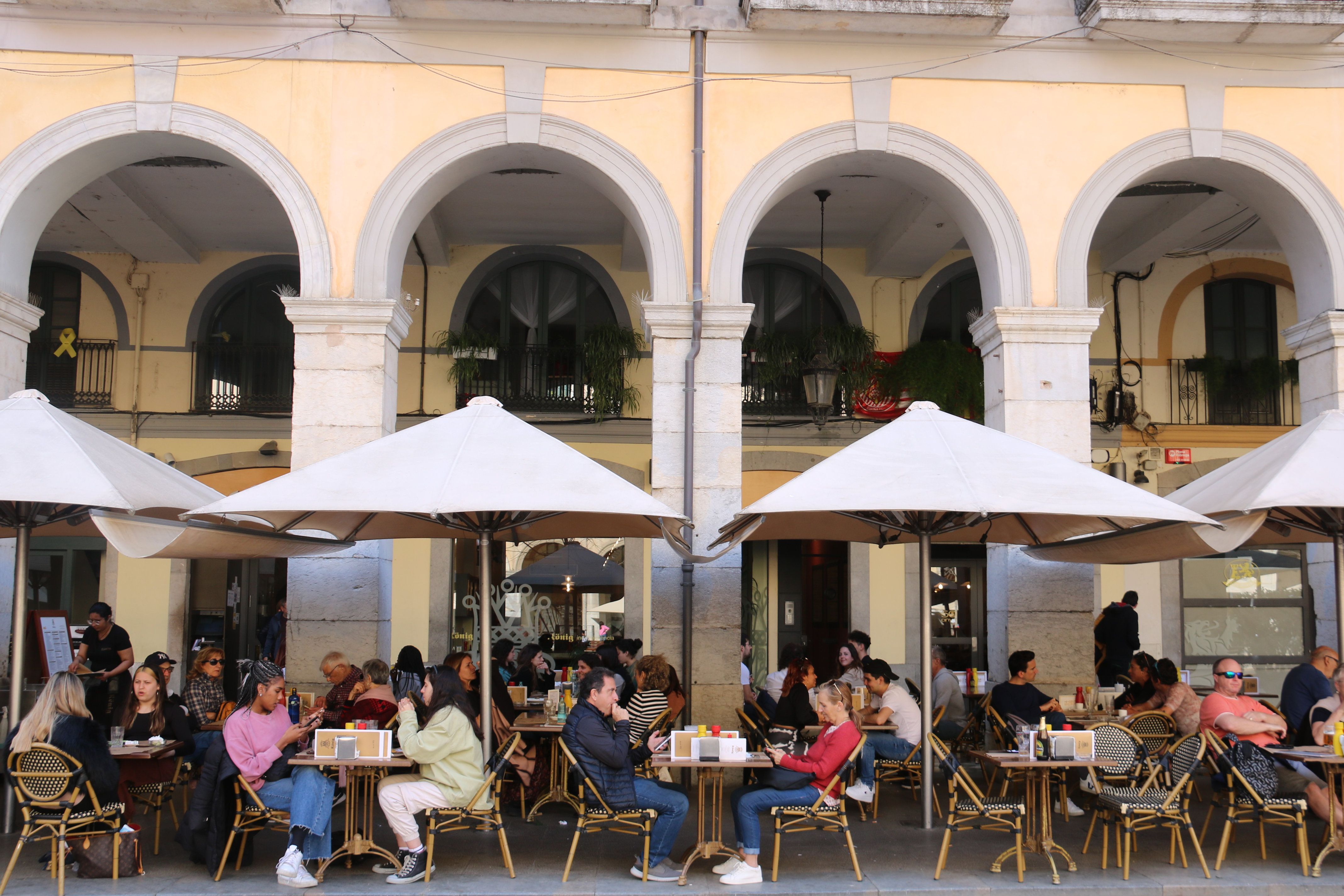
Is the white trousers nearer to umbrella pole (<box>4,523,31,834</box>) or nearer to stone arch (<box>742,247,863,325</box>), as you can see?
umbrella pole (<box>4,523,31,834</box>)

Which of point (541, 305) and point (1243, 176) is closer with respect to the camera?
point (1243, 176)

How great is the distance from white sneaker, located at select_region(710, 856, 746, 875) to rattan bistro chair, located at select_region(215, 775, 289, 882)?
95.8 inches

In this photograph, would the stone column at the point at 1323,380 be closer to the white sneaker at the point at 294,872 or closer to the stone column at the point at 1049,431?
the stone column at the point at 1049,431

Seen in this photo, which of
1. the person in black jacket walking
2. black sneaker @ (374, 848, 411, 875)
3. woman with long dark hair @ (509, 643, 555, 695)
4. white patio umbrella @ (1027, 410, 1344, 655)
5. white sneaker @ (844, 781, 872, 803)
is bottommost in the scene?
black sneaker @ (374, 848, 411, 875)

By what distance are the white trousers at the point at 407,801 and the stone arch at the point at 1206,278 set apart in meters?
11.1

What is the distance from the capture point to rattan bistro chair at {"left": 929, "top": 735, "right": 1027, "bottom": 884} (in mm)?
6445

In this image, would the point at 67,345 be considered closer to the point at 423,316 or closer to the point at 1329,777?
the point at 423,316

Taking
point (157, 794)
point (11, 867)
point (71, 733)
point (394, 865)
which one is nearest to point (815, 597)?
point (394, 865)

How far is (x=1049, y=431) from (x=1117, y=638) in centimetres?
323

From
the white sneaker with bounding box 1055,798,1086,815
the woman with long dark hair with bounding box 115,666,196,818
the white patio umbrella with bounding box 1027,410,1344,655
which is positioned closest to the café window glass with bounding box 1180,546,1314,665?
the white patio umbrella with bounding box 1027,410,1344,655

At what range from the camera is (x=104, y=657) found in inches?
373

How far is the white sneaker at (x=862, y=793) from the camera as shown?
318 inches

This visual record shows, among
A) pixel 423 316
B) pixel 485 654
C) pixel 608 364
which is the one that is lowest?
pixel 485 654

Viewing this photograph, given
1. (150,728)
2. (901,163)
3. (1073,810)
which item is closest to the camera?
(150,728)
